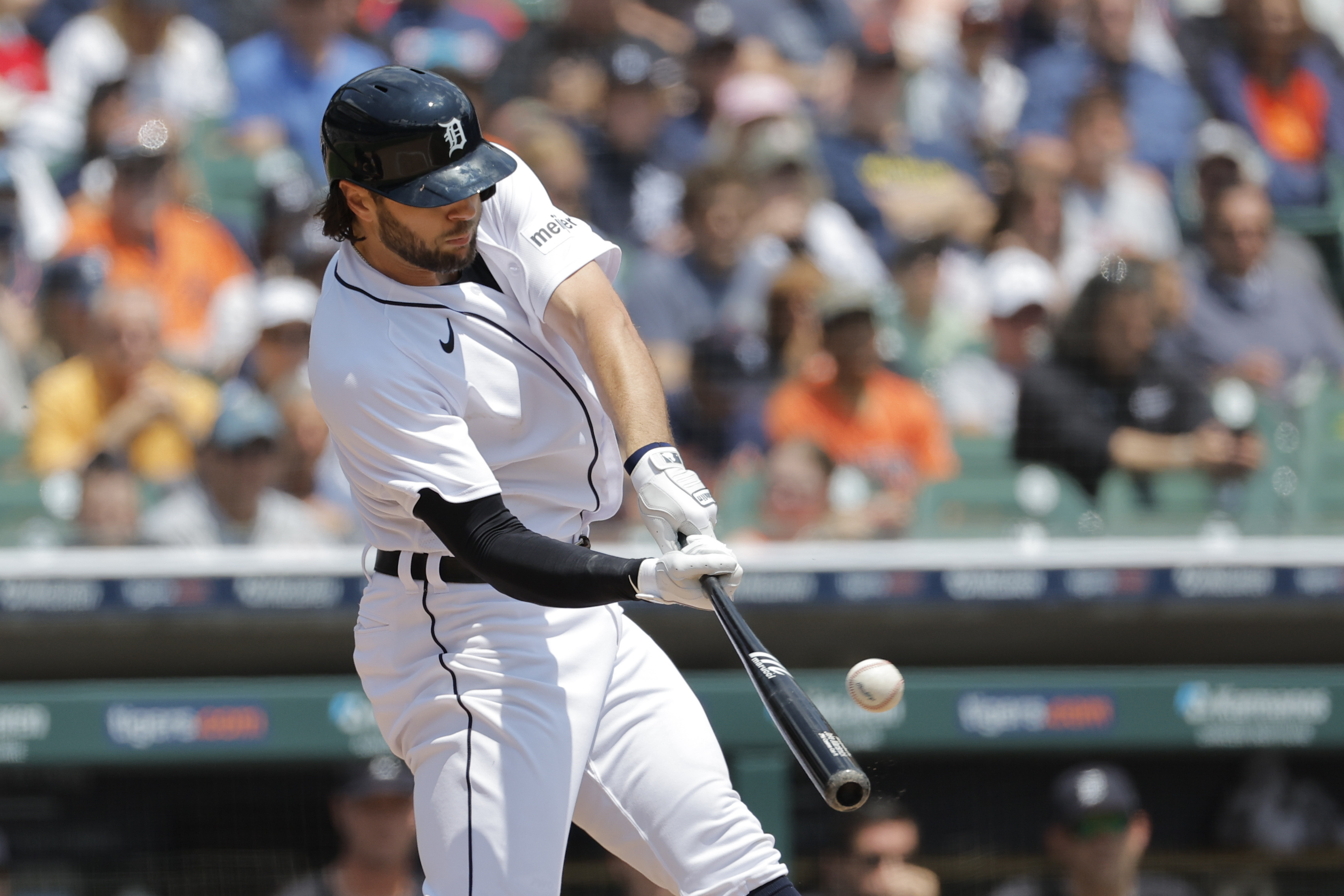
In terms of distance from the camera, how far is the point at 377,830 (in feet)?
13.2

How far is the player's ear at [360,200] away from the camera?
89.7 inches

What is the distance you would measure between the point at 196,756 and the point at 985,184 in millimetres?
3610

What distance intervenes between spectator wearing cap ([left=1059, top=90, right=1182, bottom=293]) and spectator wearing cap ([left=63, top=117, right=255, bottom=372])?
2.90 m

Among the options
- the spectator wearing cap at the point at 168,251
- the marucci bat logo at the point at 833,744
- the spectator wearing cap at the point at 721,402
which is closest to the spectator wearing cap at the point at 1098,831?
the spectator wearing cap at the point at 721,402

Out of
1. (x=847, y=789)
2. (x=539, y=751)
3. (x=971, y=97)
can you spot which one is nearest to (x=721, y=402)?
(x=971, y=97)

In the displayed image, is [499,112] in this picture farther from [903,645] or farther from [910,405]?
[903,645]

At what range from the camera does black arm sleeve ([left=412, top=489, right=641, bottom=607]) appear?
2086 millimetres

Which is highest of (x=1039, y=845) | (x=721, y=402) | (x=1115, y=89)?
(x=1115, y=89)

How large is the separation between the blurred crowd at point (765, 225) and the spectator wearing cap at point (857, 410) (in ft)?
0.03

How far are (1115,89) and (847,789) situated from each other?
207 inches

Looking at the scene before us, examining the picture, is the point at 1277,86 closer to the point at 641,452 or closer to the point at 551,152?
the point at 551,152

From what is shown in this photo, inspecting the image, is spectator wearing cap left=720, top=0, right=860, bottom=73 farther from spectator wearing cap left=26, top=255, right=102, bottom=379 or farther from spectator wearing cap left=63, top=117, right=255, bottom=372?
spectator wearing cap left=26, top=255, right=102, bottom=379

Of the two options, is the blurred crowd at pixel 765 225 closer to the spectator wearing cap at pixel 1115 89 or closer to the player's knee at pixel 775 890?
the spectator wearing cap at pixel 1115 89

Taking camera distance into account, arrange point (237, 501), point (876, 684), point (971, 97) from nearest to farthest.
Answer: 1. point (876, 684)
2. point (237, 501)
3. point (971, 97)
